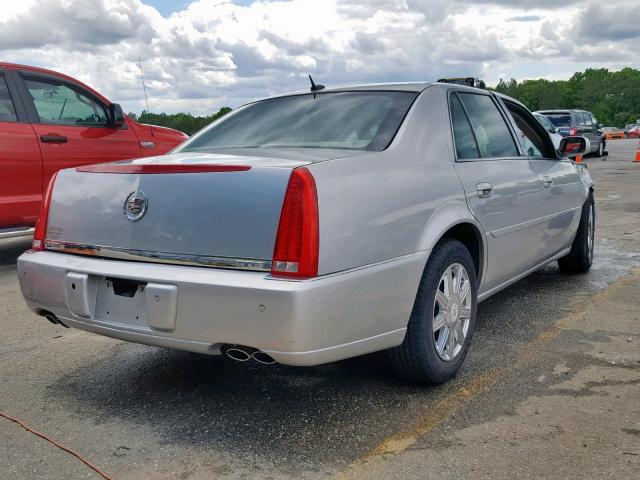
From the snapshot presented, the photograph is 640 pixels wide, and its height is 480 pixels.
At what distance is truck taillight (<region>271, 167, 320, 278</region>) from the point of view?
2.70 metres

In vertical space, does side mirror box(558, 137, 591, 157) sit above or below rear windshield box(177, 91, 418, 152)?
below

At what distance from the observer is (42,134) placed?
6809mm

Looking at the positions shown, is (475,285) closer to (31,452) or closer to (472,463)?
(472,463)

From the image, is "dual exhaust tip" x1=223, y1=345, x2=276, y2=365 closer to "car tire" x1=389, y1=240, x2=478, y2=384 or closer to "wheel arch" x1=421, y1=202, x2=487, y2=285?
"car tire" x1=389, y1=240, x2=478, y2=384

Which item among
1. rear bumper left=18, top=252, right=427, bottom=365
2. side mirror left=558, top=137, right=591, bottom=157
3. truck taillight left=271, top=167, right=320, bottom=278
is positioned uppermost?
side mirror left=558, top=137, right=591, bottom=157

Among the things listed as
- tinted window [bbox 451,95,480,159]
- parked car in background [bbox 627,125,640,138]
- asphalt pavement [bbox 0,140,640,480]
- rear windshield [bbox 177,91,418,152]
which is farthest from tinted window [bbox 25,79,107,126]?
parked car in background [bbox 627,125,640,138]

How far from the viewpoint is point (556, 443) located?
2.81 metres

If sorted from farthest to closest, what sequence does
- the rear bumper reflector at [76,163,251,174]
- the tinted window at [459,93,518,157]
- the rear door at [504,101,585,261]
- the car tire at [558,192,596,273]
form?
the car tire at [558,192,596,273], the rear door at [504,101,585,261], the tinted window at [459,93,518,157], the rear bumper reflector at [76,163,251,174]

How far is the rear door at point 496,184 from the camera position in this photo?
12.6ft

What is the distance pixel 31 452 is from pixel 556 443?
2.04 m

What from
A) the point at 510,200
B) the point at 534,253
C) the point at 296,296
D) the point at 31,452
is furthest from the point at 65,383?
the point at 534,253

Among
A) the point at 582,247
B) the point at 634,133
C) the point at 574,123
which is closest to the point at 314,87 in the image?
the point at 582,247

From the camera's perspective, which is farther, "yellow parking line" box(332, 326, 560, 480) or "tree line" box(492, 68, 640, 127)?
"tree line" box(492, 68, 640, 127)

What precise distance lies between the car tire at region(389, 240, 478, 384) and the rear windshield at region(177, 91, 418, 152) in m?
0.63
